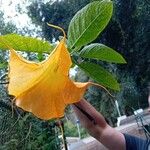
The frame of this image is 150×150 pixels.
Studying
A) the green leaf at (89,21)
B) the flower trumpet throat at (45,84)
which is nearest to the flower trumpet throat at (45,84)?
the flower trumpet throat at (45,84)

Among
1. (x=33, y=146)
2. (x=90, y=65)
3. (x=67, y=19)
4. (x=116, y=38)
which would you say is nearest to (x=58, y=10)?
(x=67, y=19)

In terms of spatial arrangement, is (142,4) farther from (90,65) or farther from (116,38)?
(90,65)

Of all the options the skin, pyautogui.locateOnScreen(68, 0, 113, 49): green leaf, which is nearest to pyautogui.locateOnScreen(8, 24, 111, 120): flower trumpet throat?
pyautogui.locateOnScreen(68, 0, 113, 49): green leaf

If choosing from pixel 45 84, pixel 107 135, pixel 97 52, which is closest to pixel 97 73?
pixel 97 52

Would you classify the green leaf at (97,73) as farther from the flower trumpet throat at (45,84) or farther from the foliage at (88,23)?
the flower trumpet throat at (45,84)

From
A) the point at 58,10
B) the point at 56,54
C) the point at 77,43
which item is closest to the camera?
the point at 56,54

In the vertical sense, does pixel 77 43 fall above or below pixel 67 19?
above

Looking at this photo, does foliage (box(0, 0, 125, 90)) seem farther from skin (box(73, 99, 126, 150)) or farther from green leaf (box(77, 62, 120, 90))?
skin (box(73, 99, 126, 150))
